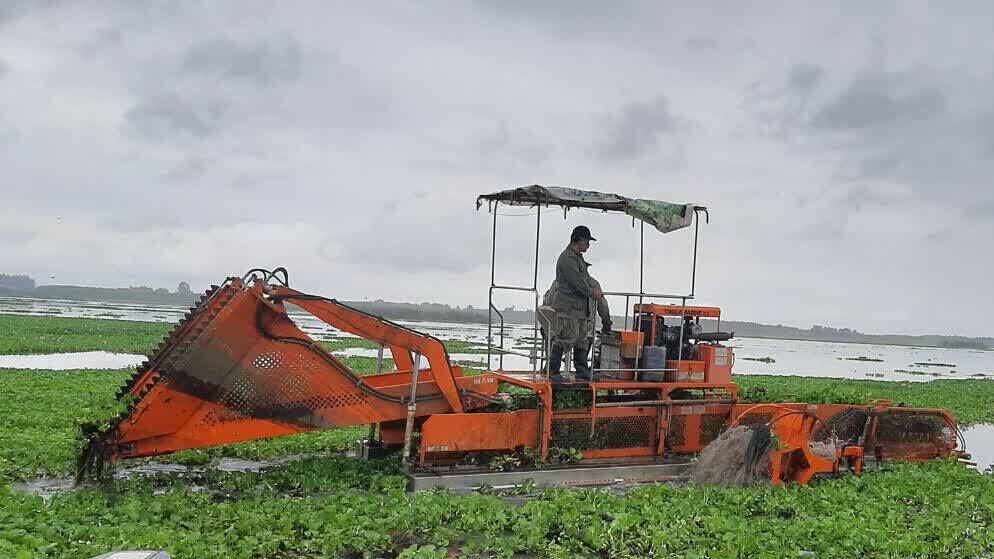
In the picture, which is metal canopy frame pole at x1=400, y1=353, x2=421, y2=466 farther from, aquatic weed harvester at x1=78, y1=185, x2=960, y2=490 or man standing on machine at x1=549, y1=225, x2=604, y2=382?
man standing on machine at x1=549, y1=225, x2=604, y2=382

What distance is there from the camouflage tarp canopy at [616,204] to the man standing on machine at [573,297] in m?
0.46

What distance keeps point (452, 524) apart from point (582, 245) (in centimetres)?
408

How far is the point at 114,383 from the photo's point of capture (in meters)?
16.2

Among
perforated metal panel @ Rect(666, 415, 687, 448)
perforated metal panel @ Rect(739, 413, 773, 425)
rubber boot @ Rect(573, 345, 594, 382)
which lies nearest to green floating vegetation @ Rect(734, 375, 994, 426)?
perforated metal panel @ Rect(739, 413, 773, 425)

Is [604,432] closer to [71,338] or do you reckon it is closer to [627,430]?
[627,430]

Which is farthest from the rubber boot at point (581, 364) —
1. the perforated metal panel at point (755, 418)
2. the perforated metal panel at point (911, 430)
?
the perforated metal panel at point (911, 430)

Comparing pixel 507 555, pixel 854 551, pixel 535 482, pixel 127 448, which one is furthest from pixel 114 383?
pixel 854 551

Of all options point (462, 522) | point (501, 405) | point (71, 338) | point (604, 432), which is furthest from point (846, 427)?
point (71, 338)

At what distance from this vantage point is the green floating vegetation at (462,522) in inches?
229

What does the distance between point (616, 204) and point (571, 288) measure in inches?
50.0

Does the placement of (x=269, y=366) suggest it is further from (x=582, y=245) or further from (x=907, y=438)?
(x=907, y=438)

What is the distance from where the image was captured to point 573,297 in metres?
9.67

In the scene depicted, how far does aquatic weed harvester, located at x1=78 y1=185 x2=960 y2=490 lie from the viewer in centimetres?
739

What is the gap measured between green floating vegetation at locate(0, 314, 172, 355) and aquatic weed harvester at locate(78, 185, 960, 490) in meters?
20.2
